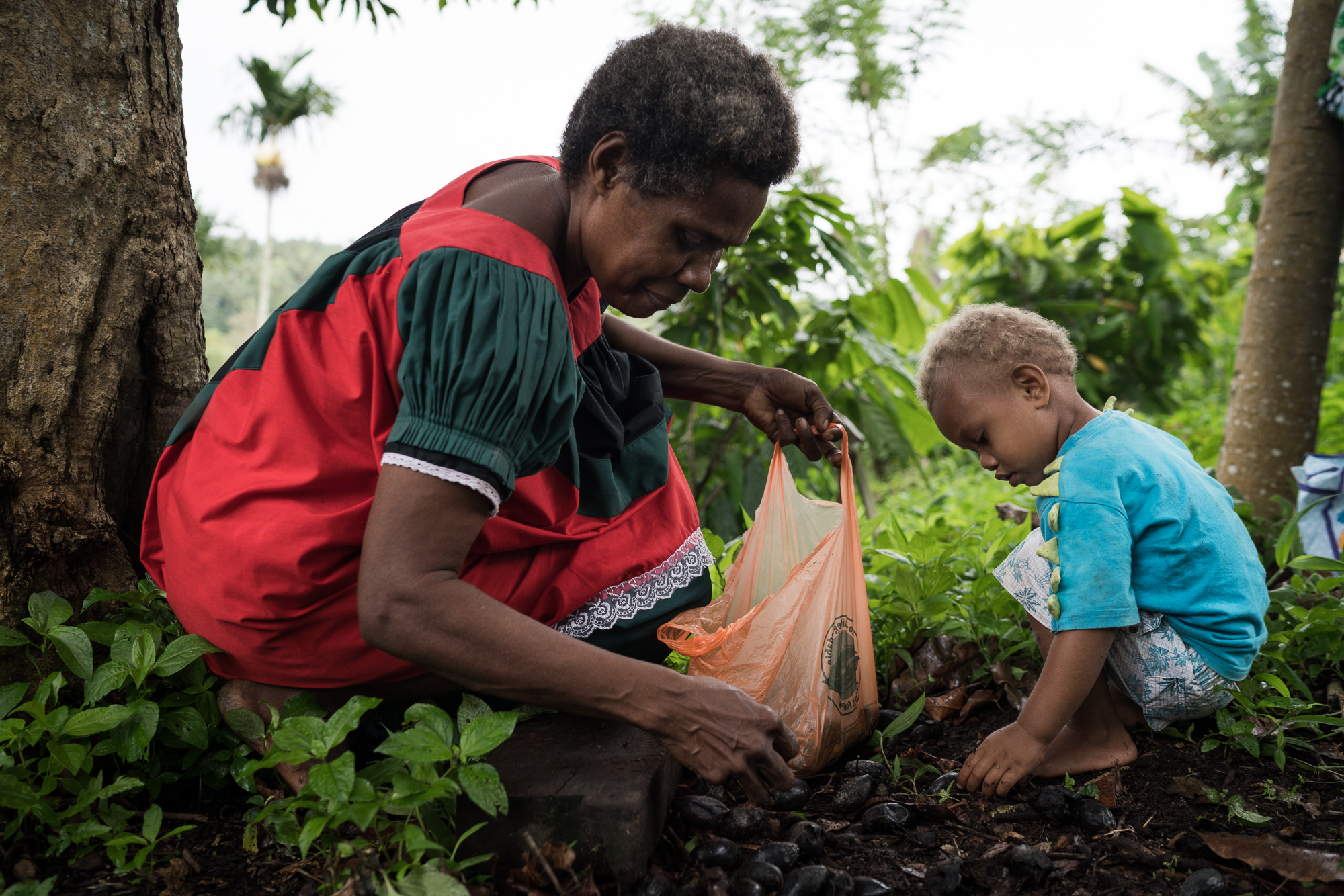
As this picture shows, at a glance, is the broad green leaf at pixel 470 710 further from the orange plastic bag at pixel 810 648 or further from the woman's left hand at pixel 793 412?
the woman's left hand at pixel 793 412

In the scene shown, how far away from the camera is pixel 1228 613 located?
1.61 metres

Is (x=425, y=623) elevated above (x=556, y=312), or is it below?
below

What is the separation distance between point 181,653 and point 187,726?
0.14 m

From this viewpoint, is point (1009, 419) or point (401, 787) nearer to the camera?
point (401, 787)

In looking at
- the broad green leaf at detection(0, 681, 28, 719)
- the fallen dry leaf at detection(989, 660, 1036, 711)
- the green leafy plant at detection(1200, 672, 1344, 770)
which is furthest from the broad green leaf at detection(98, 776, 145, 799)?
the green leafy plant at detection(1200, 672, 1344, 770)

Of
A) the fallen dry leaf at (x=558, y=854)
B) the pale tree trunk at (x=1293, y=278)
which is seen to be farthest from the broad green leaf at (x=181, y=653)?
the pale tree trunk at (x=1293, y=278)

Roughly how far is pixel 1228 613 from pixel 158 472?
2.06m

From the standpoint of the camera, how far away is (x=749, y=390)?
223cm

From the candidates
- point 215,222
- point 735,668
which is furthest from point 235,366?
point 215,222

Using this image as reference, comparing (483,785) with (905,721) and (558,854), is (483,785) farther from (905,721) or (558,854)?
(905,721)

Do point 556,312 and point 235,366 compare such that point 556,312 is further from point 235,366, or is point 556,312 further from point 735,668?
point 735,668

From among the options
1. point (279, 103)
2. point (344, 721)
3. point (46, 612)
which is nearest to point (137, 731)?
point (46, 612)

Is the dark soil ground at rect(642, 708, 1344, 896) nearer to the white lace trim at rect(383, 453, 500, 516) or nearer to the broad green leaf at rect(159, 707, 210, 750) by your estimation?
the white lace trim at rect(383, 453, 500, 516)

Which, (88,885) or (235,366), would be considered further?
(235,366)
